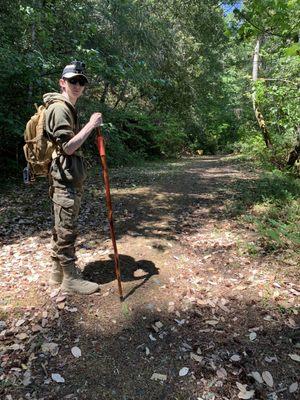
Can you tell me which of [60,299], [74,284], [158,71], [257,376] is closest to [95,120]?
[74,284]

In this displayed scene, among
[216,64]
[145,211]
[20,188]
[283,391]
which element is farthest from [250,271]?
[216,64]

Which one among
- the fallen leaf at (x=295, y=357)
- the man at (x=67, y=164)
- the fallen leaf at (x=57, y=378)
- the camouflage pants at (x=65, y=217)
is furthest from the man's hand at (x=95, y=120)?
the fallen leaf at (x=295, y=357)

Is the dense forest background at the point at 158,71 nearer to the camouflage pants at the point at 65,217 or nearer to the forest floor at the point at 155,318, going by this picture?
the forest floor at the point at 155,318

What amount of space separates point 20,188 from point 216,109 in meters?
21.3

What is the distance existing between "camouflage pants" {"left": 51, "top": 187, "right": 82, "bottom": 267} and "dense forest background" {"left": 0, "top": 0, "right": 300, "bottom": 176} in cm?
326

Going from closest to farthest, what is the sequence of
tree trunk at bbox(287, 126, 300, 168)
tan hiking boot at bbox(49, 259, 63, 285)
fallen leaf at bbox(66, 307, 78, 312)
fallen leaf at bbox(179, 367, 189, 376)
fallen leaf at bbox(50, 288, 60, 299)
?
fallen leaf at bbox(179, 367, 189, 376) < fallen leaf at bbox(66, 307, 78, 312) < fallen leaf at bbox(50, 288, 60, 299) < tan hiking boot at bbox(49, 259, 63, 285) < tree trunk at bbox(287, 126, 300, 168)

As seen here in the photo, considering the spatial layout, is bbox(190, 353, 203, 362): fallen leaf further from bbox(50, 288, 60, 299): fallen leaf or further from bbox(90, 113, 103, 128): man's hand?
bbox(90, 113, 103, 128): man's hand

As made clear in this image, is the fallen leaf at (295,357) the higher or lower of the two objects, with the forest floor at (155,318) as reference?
lower

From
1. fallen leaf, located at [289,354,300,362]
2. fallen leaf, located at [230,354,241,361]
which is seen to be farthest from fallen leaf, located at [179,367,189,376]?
fallen leaf, located at [289,354,300,362]

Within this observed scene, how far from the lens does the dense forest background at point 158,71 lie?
25.7 ft

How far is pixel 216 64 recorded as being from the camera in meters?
23.5

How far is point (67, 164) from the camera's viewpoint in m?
3.77

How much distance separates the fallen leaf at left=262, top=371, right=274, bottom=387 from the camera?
10.0 feet

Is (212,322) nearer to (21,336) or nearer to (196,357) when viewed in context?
(196,357)
